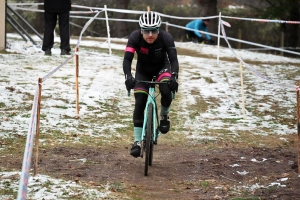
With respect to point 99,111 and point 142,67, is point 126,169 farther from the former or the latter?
point 99,111

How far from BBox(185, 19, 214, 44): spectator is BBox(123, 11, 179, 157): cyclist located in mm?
16521

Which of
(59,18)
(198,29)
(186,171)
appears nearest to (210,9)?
(198,29)

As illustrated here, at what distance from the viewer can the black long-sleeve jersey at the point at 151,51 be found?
786cm

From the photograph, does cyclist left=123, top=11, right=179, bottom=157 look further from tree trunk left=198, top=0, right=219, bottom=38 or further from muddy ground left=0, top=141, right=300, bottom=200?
tree trunk left=198, top=0, right=219, bottom=38

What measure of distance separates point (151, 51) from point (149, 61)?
0.43ft

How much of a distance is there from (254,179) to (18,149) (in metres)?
3.15

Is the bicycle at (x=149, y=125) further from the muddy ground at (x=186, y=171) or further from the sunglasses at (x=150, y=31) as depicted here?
the sunglasses at (x=150, y=31)

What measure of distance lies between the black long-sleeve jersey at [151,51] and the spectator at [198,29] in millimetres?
16539

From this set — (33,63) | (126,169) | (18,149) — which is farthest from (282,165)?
(33,63)

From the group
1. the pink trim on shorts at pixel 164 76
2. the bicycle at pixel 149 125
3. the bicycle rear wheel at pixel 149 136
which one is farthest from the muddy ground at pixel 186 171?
the pink trim on shorts at pixel 164 76

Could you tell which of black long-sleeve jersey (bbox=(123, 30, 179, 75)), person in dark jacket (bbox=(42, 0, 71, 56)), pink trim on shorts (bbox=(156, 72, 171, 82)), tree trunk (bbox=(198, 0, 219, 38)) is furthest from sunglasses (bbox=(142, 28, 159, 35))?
tree trunk (bbox=(198, 0, 219, 38))

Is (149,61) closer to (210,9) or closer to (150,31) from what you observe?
(150,31)

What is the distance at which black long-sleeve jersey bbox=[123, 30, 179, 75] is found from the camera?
7.86m

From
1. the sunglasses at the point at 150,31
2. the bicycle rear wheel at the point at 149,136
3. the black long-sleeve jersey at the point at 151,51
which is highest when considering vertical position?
the sunglasses at the point at 150,31
